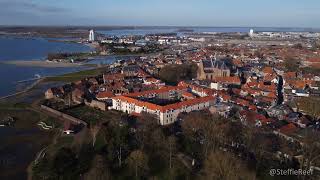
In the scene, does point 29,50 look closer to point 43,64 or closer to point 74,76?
point 43,64

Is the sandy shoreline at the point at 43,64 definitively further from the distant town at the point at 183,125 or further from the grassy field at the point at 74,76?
the distant town at the point at 183,125

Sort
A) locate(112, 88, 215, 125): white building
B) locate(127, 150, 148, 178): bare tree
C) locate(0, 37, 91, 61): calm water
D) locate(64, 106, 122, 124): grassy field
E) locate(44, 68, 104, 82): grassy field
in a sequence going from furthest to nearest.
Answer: locate(0, 37, 91, 61): calm water, locate(44, 68, 104, 82): grassy field, locate(64, 106, 122, 124): grassy field, locate(112, 88, 215, 125): white building, locate(127, 150, 148, 178): bare tree

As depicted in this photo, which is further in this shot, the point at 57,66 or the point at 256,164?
the point at 57,66

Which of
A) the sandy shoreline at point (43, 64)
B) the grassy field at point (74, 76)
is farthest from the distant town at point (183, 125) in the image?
the sandy shoreline at point (43, 64)

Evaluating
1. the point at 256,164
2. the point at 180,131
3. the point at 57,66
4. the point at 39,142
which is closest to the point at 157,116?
the point at 180,131

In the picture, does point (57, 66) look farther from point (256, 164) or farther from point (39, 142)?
point (256, 164)

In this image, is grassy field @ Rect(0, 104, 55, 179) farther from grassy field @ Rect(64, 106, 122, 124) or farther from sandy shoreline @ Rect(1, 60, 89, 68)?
sandy shoreline @ Rect(1, 60, 89, 68)

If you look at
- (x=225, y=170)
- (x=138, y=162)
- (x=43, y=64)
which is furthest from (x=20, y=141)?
(x=43, y=64)

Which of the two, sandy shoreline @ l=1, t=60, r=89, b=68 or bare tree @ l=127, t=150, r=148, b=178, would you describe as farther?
sandy shoreline @ l=1, t=60, r=89, b=68

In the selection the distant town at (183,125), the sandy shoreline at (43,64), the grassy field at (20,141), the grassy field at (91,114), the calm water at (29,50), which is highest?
the calm water at (29,50)

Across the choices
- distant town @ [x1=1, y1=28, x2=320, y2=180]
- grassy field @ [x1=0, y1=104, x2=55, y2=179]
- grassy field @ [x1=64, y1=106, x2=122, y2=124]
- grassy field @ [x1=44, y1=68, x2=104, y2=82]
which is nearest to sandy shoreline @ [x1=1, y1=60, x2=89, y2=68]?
grassy field @ [x1=44, y1=68, x2=104, y2=82]

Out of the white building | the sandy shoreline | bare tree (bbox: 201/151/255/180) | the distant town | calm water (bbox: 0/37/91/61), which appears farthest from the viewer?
calm water (bbox: 0/37/91/61)
